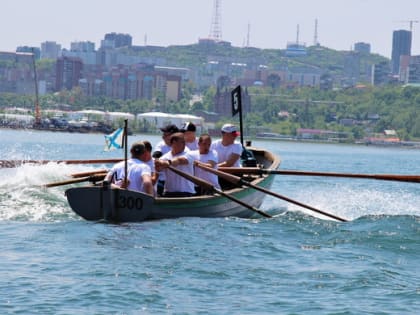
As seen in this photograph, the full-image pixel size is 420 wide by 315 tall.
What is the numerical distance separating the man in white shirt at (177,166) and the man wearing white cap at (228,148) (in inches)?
74.3

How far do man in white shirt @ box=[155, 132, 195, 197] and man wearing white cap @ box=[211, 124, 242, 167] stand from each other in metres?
1.89

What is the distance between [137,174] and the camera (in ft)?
56.2

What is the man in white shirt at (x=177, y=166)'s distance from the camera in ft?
59.0

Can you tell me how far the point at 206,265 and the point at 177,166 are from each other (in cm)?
417

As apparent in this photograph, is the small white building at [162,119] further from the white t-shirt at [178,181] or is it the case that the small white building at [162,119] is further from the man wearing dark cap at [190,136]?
the white t-shirt at [178,181]

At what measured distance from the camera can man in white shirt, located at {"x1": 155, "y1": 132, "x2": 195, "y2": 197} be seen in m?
18.0

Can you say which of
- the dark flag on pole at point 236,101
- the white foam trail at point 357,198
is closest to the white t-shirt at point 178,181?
the white foam trail at point 357,198

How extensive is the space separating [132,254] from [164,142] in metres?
5.26

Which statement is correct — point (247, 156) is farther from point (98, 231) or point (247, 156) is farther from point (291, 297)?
point (291, 297)

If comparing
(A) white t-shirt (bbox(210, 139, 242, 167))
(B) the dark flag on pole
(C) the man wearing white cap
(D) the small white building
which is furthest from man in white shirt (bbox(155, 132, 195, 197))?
(D) the small white building

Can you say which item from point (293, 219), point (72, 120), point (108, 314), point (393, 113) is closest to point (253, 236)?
point (293, 219)

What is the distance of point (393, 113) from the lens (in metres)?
186

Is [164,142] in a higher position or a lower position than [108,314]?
higher

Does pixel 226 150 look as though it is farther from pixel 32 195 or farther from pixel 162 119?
pixel 162 119
